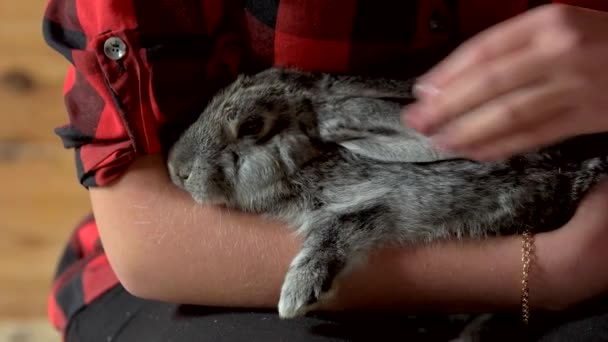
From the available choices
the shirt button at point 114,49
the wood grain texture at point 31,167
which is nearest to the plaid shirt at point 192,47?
the shirt button at point 114,49

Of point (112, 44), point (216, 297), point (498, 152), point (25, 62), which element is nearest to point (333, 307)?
point (216, 297)

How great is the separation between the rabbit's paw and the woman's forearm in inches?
2.5

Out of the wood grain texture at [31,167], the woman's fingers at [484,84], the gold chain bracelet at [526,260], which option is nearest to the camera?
the woman's fingers at [484,84]

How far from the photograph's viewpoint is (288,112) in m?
0.89

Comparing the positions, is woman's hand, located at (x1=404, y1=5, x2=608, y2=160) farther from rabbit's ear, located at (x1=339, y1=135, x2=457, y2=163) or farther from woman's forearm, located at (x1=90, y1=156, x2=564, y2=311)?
woman's forearm, located at (x1=90, y1=156, x2=564, y2=311)

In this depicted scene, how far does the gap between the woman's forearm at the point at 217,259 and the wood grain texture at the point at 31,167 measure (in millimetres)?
791

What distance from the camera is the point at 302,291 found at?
0.85 metres

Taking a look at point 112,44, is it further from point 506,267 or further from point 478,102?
point 506,267

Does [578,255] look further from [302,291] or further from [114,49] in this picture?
[114,49]

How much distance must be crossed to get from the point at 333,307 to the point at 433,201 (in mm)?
171

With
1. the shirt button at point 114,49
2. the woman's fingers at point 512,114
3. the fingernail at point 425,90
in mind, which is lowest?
the woman's fingers at point 512,114

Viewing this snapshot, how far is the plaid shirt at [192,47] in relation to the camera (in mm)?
855

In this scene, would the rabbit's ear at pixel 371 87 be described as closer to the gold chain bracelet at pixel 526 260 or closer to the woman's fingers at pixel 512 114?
the woman's fingers at pixel 512 114

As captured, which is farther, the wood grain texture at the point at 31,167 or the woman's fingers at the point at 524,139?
the wood grain texture at the point at 31,167
